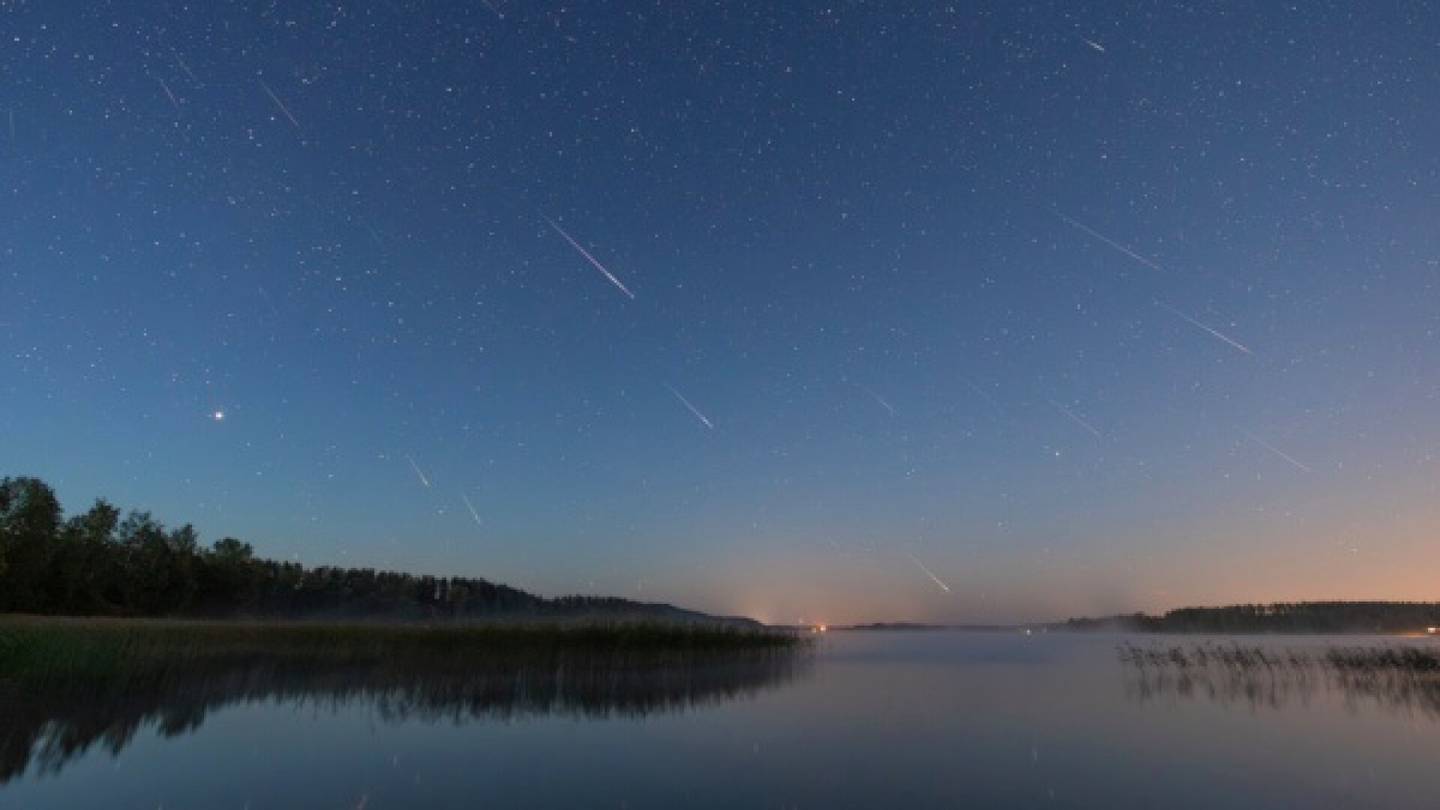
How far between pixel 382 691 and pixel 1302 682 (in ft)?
117

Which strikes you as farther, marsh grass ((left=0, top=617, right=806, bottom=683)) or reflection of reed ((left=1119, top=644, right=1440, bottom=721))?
marsh grass ((left=0, top=617, right=806, bottom=683))

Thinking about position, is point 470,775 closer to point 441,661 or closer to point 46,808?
point 46,808

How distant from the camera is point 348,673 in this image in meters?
33.2

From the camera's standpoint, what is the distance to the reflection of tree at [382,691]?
1841cm

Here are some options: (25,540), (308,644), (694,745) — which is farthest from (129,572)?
(694,745)

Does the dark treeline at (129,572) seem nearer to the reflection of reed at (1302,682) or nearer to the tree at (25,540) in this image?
the tree at (25,540)

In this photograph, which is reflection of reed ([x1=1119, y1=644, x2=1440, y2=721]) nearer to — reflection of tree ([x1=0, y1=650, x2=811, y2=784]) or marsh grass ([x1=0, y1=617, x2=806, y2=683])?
reflection of tree ([x1=0, y1=650, x2=811, y2=784])

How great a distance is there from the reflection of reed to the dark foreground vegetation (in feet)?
53.4

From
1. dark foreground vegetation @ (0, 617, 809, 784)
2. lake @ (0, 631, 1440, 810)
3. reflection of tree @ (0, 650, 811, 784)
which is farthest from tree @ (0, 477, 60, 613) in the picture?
lake @ (0, 631, 1440, 810)

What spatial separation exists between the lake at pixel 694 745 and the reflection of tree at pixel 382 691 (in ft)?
0.43

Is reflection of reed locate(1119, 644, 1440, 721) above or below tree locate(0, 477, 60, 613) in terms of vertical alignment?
below

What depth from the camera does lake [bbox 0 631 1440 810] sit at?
46.1 feet

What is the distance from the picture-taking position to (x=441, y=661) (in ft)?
115

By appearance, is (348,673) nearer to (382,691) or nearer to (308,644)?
(382,691)
